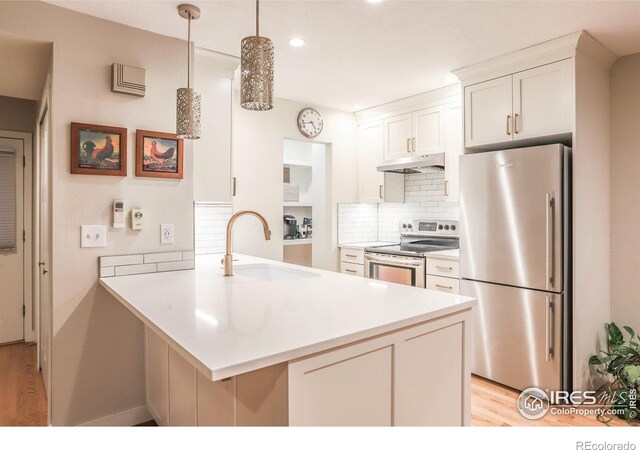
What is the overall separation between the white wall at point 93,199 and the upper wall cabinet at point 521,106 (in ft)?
7.30

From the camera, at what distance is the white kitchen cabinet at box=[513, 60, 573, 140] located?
103 inches

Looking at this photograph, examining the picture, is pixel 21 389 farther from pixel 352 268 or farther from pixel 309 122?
pixel 309 122

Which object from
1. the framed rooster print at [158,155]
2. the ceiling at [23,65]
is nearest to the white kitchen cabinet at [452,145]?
the framed rooster print at [158,155]

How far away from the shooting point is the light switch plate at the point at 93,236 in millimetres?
2203

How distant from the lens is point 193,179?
2672 millimetres

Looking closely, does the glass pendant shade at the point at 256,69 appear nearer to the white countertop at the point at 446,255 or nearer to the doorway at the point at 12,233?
the white countertop at the point at 446,255

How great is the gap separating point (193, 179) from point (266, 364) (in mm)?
1905

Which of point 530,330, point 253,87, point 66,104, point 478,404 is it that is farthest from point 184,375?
point 530,330

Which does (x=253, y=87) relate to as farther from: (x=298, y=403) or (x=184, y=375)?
(x=184, y=375)

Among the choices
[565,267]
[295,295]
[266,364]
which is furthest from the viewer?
[565,267]

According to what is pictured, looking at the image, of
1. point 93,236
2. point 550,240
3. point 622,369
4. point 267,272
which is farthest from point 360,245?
point 93,236

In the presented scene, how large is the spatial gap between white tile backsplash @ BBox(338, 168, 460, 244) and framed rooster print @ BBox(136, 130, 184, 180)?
90.3 inches

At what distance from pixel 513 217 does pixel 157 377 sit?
2.48 metres

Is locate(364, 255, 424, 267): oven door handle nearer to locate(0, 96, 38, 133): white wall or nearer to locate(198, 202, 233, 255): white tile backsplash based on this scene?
locate(198, 202, 233, 255): white tile backsplash
